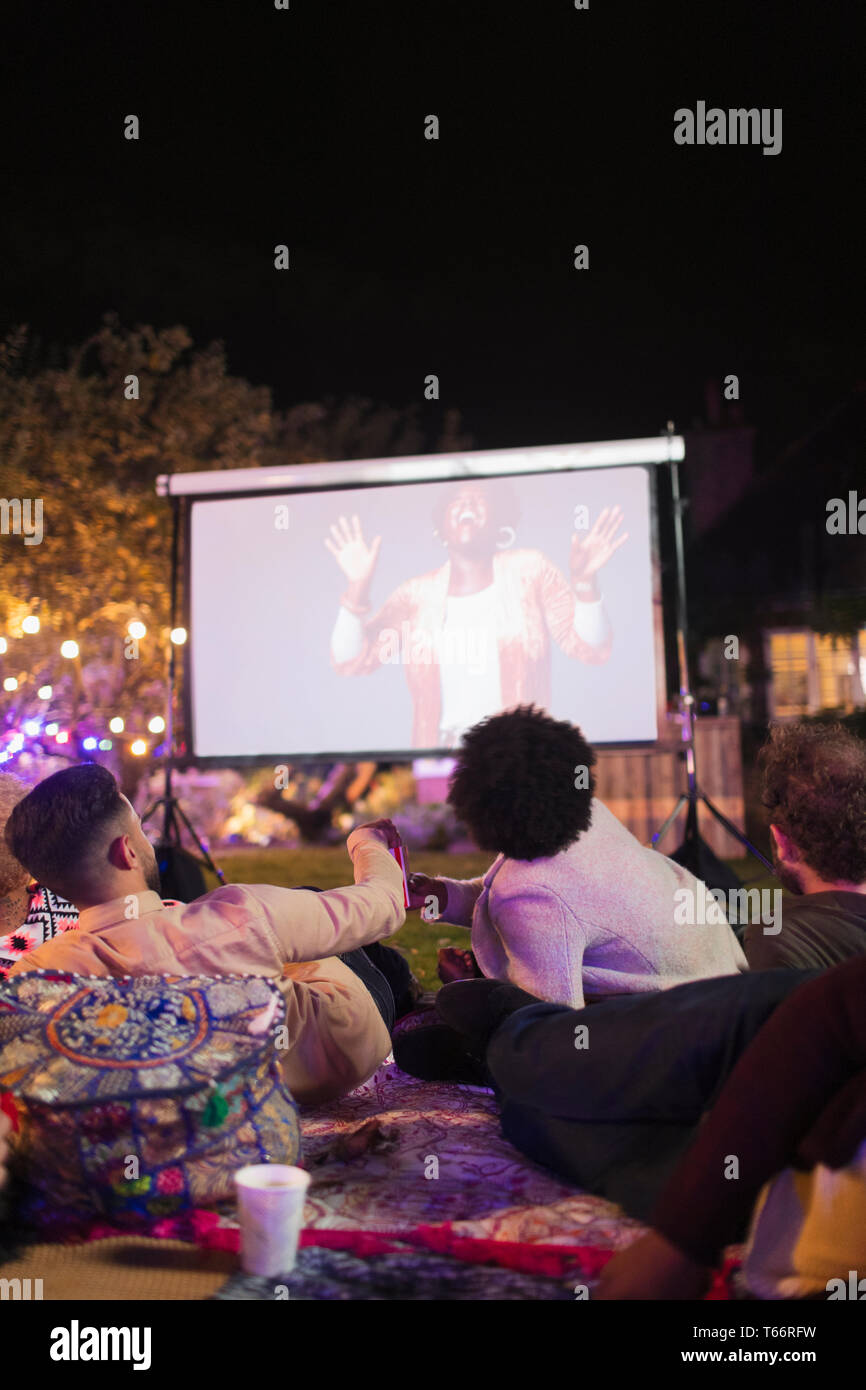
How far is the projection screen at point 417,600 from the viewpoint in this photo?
4594 mm

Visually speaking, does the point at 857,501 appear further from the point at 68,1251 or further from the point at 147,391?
the point at 68,1251

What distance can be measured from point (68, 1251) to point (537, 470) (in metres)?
3.80

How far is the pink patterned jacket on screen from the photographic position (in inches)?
183

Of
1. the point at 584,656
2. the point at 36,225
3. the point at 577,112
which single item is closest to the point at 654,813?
the point at 584,656

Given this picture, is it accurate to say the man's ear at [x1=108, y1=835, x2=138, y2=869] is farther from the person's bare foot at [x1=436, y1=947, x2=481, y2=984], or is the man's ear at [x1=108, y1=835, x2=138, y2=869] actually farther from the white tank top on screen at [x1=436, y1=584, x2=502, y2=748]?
the white tank top on screen at [x1=436, y1=584, x2=502, y2=748]

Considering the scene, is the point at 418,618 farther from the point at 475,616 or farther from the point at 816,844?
the point at 816,844

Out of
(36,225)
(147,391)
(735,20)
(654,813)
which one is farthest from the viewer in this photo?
(147,391)

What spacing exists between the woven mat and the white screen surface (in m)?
3.19

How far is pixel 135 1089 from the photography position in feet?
5.35

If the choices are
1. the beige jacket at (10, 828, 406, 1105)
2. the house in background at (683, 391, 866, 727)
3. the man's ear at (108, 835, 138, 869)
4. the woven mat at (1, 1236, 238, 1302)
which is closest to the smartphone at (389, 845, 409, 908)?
the beige jacket at (10, 828, 406, 1105)

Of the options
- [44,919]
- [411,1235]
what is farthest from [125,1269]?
[44,919]

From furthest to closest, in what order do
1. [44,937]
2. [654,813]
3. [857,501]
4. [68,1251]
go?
[857,501]
[654,813]
[44,937]
[68,1251]

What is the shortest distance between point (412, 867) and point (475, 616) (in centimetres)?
340

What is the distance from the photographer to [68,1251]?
1693mm
